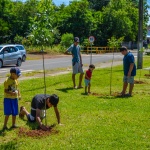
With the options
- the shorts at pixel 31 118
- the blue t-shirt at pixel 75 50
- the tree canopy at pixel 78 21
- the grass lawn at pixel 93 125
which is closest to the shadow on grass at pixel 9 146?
the grass lawn at pixel 93 125

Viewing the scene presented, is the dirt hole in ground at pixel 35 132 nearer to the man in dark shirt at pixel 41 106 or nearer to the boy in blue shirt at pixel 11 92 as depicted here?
the man in dark shirt at pixel 41 106

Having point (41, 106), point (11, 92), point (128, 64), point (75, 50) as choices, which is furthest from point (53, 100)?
point (75, 50)

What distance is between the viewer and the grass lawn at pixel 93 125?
22.6 ft

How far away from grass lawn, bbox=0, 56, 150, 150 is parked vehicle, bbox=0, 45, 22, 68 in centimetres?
1291

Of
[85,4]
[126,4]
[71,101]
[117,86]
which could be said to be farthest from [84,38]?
[71,101]

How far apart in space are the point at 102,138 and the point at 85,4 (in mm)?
55780

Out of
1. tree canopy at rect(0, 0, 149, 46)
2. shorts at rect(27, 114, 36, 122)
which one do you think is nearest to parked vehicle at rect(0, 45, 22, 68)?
shorts at rect(27, 114, 36, 122)

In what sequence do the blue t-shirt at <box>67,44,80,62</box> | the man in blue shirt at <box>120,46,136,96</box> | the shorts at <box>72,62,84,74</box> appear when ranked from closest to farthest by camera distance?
the man in blue shirt at <box>120,46,136,96</box> < the blue t-shirt at <box>67,44,80,62</box> < the shorts at <box>72,62,84,74</box>

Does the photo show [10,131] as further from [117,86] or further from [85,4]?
[85,4]

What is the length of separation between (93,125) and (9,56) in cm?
1924

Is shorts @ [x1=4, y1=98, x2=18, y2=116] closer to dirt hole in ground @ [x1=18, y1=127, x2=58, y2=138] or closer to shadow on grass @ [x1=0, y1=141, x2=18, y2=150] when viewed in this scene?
dirt hole in ground @ [x1=18, y1=127, x2=58, y2=138]

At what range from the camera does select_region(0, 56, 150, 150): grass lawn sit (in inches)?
272

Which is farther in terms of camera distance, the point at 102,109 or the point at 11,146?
the point at 102,109

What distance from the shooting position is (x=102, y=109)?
10.2 metres
